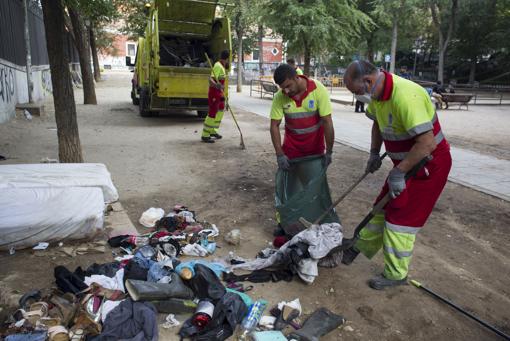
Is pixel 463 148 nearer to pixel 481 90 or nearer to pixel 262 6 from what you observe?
pixel 262 6

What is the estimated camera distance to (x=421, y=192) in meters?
3.04

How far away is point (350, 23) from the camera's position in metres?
14.4

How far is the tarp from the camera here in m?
3.87

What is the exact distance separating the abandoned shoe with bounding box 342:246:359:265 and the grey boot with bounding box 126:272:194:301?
4.48ft

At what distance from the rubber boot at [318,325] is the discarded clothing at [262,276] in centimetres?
48

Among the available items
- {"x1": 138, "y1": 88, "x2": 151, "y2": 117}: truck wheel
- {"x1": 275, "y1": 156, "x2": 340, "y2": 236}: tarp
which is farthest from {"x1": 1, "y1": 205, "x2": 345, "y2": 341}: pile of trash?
{"x1": 138, "y1": 88, "x2": 151, "y2": 117}: truck wheel

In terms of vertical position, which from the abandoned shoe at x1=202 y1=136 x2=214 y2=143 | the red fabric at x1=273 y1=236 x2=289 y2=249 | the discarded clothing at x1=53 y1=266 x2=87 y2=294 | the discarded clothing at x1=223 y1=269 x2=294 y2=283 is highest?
the abandoned shoe at x1=202 y1=136 x2=214 y2=143

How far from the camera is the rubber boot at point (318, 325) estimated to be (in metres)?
2.68

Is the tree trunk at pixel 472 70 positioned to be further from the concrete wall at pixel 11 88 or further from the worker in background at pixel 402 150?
the worker in background at pixel 402 150

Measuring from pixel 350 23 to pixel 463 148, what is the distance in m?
7.26

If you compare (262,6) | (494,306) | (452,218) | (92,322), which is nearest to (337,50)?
(262,6)

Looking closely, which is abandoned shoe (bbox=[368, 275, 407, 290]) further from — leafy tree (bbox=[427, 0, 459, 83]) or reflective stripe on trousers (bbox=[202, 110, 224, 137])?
leafy tree (bbox=[427, 0, 459, 83])

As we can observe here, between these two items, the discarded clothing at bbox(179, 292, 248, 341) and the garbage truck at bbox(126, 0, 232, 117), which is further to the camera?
the garbage truck at bbox(126, 0, 232, 117)

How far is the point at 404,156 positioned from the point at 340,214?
1862 millimetres
